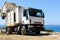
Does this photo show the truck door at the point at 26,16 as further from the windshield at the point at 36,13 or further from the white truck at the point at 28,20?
the windshield at the point at 36,13

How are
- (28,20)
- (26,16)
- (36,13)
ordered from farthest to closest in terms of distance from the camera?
(36,13), (26,16), (28,20)

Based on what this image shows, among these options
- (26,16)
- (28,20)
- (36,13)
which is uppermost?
(36,13)

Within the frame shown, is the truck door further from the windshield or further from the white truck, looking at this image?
the windshield

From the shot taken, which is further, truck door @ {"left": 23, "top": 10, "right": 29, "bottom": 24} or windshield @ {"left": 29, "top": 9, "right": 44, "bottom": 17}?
truck door @ {"left": 23, "top": 10, "right": 29, "bottom": 24}

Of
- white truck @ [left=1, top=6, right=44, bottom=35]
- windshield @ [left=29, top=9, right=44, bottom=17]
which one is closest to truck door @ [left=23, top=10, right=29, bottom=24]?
white truck @ [left=1, top=6, right=44, bottom=35]

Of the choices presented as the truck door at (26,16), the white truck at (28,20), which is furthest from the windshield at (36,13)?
the truck door at (26,16)

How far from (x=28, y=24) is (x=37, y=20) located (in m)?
1.27

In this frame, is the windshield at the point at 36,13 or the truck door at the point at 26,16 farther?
the truck door at the point at 26,16

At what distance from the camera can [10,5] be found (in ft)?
99.0

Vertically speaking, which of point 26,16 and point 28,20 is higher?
point 26,16

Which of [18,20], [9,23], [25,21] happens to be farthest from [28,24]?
[9,23]

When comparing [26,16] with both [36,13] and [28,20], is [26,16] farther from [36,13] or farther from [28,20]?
[36,13]

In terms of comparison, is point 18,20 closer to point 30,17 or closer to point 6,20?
point 30,17

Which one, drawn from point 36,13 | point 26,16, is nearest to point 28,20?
point 26,16
